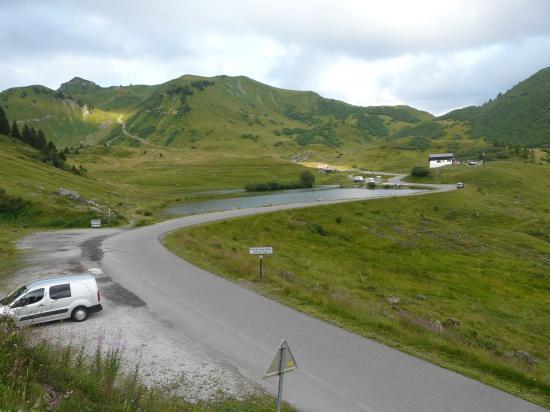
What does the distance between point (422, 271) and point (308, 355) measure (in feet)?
101

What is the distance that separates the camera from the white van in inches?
682

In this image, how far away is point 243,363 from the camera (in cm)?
1466

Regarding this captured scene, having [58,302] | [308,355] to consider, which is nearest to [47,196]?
[58,302]

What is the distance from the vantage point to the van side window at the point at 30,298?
17.4 metres

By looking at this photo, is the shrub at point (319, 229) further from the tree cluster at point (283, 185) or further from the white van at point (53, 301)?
the tree cluster at point (283, 185)

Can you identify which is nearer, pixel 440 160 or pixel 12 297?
pixel 12 297

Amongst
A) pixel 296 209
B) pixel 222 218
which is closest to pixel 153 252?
pixel 222 218

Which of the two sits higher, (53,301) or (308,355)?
(53,301)

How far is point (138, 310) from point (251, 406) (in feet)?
36.2

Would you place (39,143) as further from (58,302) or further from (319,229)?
(58,302)

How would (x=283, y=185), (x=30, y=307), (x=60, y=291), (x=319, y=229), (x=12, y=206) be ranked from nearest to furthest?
(x=30, y=307) → (x=60, y=291) → (x=12, y=206) → (x=319, y=229) → (x=283, y=185)

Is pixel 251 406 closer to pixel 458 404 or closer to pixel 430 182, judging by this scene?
pixel 458 404

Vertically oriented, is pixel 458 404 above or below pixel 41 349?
below

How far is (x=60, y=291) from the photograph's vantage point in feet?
61.1
